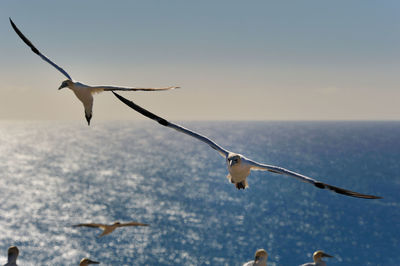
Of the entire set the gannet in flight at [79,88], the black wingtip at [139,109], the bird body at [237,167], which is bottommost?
the bird body at [237,167]

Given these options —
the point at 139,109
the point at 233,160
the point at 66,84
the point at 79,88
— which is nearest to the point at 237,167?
the point at 233,160

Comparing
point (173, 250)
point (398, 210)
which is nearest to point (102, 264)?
point (173, 250)

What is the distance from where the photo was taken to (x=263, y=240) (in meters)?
140

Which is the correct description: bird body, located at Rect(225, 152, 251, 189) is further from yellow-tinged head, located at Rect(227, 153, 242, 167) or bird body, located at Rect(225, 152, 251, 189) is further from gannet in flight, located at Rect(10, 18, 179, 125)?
gannet in flight, located at Rect(10, 18, 179, 125)

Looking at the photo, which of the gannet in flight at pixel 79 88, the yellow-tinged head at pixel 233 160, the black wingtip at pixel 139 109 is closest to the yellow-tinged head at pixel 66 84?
the gannet in flight at pixel 79 88

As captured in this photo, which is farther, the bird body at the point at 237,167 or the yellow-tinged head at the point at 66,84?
the bird body at the point at 237,167

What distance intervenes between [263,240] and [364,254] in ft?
107

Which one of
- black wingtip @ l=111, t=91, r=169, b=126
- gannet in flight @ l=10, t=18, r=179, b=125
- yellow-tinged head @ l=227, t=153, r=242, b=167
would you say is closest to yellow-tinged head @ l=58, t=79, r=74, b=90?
gannet in flight @ l=10, t=18, r=179, b=125

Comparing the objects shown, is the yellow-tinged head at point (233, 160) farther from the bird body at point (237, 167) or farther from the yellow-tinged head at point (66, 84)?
the yellow-tinged head at point (66, 84)

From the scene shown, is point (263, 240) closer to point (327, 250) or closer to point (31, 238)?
point (327, 250)

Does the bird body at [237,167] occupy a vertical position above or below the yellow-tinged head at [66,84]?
below

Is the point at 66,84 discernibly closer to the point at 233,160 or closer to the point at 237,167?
the point at 233,160

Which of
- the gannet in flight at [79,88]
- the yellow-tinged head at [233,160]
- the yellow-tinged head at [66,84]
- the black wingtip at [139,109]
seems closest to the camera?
the black wingtip at [139,109]

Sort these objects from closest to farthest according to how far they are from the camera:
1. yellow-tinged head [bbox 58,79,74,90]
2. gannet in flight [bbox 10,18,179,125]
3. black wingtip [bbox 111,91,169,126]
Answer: black wingtip [bbox 111,91,169,126], gannet in flight [bbox 10,18,179,125], yellow-tinged head [bbox 58,79,74,90]
